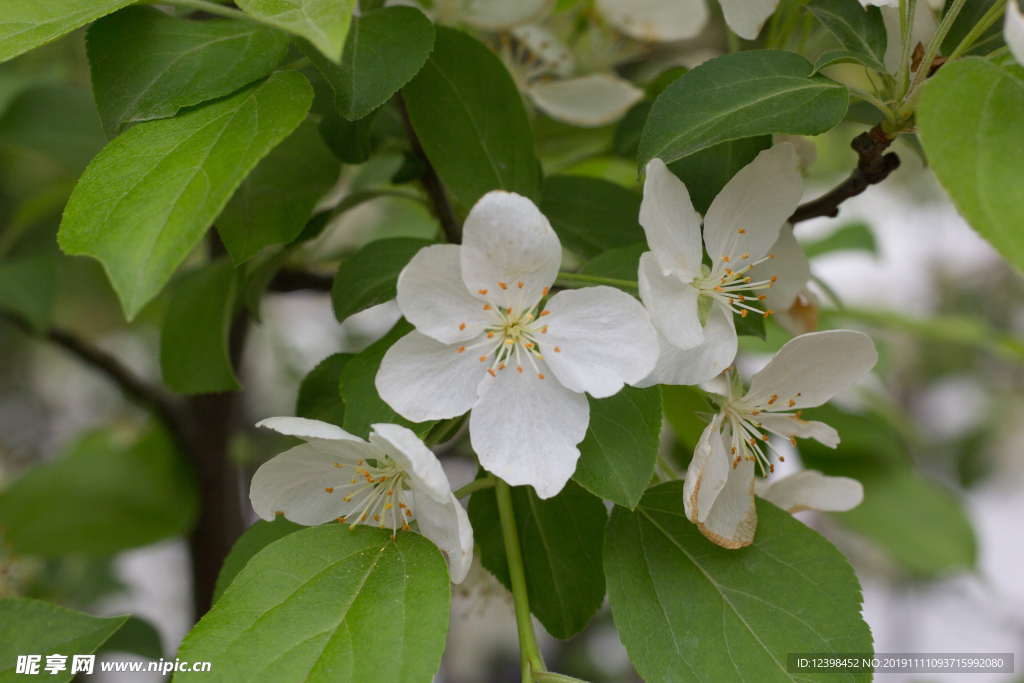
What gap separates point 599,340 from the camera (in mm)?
429

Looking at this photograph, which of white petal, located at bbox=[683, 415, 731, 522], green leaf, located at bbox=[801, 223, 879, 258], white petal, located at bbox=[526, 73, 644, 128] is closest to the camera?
white petal, located at bbox=[683, 415, 731, 522]

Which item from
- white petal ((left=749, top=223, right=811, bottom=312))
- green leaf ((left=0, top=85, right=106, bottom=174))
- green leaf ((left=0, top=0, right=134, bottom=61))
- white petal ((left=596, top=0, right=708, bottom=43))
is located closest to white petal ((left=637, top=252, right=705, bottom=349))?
white petal ((left=749, top=223, right=811, bottom=312))

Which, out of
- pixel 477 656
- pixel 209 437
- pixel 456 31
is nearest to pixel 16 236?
pixel 209 437

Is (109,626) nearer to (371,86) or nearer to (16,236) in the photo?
(371,86)

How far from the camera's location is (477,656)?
77.4 inches

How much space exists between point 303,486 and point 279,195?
7.9 inches

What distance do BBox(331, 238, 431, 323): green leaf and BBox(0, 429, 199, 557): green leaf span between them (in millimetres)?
626

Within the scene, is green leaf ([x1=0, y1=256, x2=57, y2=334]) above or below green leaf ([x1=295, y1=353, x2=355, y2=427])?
below

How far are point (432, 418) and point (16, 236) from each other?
94cm

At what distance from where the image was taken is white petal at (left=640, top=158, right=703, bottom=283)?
0.42 m

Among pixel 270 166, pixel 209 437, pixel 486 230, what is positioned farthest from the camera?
pixel 209 437

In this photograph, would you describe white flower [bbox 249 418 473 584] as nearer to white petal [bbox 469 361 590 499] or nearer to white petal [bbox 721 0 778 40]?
white petal [bbox 469 361 590 499]

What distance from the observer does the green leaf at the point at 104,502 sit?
3.17ft

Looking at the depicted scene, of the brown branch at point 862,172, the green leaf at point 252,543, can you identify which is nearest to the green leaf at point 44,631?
the green leaf at point 252,543
